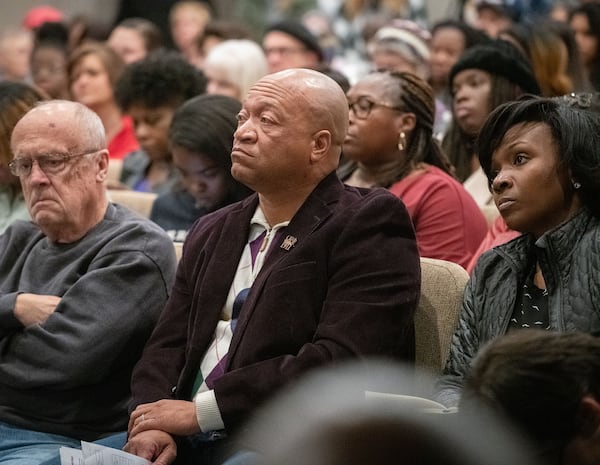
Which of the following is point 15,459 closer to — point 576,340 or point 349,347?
point 349,347

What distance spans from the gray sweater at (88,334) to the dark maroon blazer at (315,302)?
192mm

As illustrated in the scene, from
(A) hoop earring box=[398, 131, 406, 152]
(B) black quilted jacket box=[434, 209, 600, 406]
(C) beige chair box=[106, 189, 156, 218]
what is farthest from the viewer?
(C) beige chair box=[106, 189, 156, 218]

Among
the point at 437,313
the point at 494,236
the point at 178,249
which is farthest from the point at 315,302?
the point at 494,236

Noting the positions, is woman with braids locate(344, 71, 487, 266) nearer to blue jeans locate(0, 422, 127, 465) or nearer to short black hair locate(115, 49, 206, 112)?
short black hair locate(115, 49, 206, 112)

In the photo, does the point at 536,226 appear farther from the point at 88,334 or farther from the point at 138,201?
the point at 138,201

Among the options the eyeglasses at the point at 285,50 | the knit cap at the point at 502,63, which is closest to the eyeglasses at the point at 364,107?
the knit cap at the point at 502,63

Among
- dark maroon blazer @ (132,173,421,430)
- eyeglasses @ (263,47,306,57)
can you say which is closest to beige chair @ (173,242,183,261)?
dark maroon blazer @ (132,173,421,430)

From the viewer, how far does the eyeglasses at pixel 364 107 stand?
13.1 feet

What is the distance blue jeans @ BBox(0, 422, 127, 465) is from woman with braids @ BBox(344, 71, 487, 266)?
1.29 meters

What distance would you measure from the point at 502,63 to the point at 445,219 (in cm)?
110

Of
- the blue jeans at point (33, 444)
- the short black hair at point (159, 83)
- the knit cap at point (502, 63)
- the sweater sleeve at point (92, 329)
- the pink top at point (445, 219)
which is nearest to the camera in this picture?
the blue jeans at point (33, 444)

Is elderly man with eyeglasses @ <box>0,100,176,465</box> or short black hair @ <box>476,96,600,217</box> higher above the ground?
short black hair @ <box>476,96,600,217</box>

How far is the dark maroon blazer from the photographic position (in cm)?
264

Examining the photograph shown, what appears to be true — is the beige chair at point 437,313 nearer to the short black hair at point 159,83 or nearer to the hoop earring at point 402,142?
the hoop earring at point 402,142
